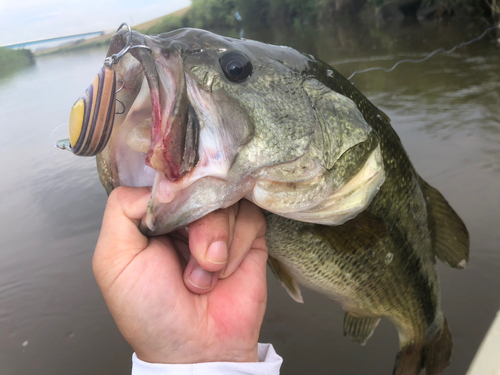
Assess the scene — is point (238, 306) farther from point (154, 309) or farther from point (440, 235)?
point (440, 235)

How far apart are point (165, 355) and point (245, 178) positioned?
0.51 meters

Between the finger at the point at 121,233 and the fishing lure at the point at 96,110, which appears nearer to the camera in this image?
the fishing lure at the point at 96,110

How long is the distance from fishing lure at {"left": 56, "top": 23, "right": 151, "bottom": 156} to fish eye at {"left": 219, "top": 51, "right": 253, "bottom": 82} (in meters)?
0.18

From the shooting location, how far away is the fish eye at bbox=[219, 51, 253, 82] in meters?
0.76

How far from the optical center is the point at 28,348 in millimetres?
2084

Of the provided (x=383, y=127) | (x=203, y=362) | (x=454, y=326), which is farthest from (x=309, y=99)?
(x=454, y=326)

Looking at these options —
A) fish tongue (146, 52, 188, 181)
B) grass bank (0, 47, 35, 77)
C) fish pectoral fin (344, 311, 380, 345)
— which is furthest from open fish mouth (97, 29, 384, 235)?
grass bank (0, 47, 35, 77)

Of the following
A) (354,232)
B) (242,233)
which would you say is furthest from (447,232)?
(242,233)

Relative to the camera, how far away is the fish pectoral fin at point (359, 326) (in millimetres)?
1507

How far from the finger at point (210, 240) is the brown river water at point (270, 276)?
137 cm

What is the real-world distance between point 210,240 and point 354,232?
597mm

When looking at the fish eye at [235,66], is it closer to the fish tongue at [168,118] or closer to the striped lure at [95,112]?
the fish tongue at [168,118]

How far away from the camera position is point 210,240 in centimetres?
77

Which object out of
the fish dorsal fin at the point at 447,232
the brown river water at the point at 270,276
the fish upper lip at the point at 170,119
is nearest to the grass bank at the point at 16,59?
the brown river water at the point at 270,276
